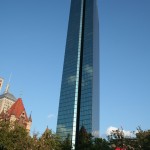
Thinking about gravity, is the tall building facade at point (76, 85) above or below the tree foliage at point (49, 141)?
above

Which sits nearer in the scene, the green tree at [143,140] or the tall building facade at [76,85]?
the green tree at [143,140]

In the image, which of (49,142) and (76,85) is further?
(76,85)

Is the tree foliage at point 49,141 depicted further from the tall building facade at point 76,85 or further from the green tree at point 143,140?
the tall building facade at point 76,85

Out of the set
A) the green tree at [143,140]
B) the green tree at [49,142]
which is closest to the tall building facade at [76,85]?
the green tree at [49,142]

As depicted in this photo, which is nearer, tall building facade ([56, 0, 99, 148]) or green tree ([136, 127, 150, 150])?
green tree ([136, 127, 150, 150])

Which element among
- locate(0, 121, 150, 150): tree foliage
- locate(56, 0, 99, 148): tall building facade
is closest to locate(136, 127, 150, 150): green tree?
locate(0, 121, 150, 150): tree foliage

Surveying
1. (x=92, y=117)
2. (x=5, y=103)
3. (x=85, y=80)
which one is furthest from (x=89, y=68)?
(x=5, y=103)

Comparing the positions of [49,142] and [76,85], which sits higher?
[76,85]

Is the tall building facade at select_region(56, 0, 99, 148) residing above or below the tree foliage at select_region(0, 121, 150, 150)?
above

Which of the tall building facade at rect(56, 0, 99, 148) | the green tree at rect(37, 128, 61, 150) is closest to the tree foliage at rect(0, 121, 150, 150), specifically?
the green tree at rect(37, 128, 61, 150)

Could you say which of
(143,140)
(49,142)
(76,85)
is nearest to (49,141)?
(49,142)

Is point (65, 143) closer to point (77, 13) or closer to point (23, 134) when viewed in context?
point (23, 134)

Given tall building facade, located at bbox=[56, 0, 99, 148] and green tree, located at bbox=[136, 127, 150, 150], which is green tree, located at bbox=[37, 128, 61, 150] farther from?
tall building facade, located at bbox=[56, 0, 99, 148]

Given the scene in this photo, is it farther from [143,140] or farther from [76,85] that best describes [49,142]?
[76,85]
